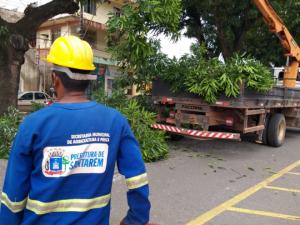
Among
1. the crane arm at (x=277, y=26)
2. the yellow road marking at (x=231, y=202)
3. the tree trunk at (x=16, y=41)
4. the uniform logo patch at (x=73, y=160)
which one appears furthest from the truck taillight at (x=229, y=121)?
the uniform logo patch at (x=73, y=160)

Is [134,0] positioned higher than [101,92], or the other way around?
[134,0]

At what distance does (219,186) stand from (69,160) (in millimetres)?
5122

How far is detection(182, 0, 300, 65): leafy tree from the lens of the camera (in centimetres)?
1716

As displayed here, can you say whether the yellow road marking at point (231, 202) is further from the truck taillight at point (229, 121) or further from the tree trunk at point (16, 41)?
the tree trunk at point (16, 41)

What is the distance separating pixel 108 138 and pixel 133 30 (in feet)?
24.7

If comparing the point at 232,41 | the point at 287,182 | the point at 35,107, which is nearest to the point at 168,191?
the point at 287,182

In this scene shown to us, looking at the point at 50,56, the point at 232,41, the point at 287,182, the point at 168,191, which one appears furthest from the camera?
the point at 232,41

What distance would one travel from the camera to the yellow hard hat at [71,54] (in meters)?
2.21

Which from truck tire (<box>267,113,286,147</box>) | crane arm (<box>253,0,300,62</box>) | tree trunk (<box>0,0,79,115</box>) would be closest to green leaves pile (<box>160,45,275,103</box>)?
truck tire (<box>267,113,286,147</box>)

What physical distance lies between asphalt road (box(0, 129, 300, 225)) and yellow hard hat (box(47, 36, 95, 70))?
3225 millimetres

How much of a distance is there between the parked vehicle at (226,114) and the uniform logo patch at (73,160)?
23.1 ft

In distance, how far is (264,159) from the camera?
31.0 ft

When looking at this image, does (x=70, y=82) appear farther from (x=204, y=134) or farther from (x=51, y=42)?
(x=51, y=42)

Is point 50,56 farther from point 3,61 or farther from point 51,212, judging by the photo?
point 3,61
